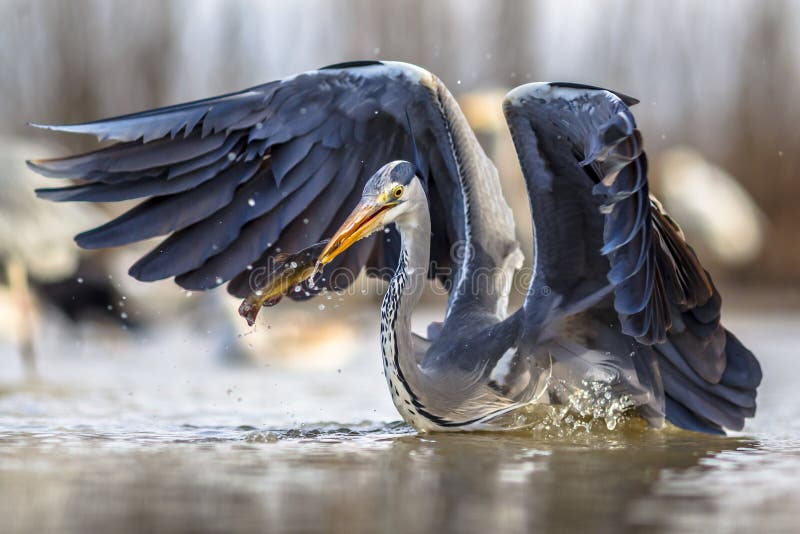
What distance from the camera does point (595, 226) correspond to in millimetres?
4480

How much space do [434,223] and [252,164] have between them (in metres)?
0.87

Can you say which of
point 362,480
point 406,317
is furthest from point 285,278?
point 362,480

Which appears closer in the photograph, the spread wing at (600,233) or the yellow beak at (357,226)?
the spread wing at (600,233)

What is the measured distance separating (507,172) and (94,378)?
485cm

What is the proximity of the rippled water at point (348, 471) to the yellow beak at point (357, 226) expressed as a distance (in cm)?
66

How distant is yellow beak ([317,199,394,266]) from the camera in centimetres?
440

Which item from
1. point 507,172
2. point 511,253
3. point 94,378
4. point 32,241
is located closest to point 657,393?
point 511,253

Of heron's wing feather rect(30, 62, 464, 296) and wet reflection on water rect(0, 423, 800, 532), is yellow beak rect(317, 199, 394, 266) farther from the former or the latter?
wet reflection on water rect(0, 423, 800, 532)

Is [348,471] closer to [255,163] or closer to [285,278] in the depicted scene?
[285,278]

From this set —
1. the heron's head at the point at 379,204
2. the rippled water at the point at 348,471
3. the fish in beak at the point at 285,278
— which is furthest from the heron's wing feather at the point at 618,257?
the fish in beak at the point at 285,278

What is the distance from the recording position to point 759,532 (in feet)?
9.15

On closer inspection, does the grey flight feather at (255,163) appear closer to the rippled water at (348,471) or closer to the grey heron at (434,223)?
the grey heron at (434,223)

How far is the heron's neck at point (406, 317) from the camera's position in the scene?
459 centimetres

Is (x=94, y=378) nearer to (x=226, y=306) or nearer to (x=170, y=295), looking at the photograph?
(x=226, y=306)
